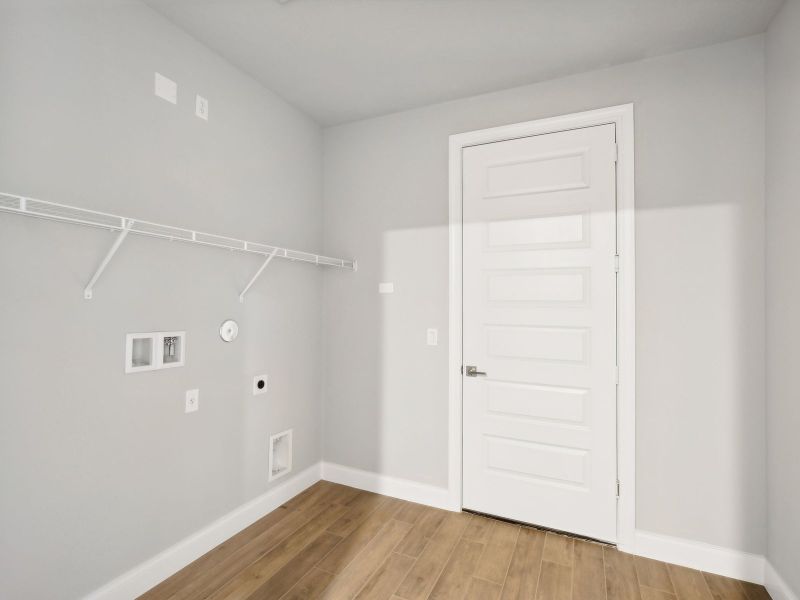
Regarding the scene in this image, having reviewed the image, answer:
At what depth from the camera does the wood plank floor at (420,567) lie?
189 cm

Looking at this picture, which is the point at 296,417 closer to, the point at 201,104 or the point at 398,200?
the point at 398,200

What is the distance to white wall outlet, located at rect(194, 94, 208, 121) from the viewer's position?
2.14 m

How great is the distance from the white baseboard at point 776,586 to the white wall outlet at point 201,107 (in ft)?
11.7

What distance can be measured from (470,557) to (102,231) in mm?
2390

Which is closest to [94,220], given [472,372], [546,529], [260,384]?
[260,384]

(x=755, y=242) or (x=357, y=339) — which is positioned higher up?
(x=755, y=242)

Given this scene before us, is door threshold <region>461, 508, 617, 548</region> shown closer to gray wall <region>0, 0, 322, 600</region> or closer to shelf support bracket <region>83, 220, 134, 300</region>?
gray wall <region>0, 0, 322, 600</region>

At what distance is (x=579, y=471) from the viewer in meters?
2.33

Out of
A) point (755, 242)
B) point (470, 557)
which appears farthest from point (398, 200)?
point (470, 557)

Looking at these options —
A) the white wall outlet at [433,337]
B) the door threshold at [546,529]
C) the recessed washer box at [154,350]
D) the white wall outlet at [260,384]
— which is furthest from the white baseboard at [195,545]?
the white wall outlet at [433,337]

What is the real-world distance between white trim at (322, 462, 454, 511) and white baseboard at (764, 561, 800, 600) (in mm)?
1539

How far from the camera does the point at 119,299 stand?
1772 millimetres

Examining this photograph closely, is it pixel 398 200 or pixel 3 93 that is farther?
pixel 398 200

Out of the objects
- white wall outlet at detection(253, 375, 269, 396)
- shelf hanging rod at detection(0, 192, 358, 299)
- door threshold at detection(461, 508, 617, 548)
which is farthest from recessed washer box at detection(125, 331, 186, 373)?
door threshold at detection(461, 508, 617, 548)
